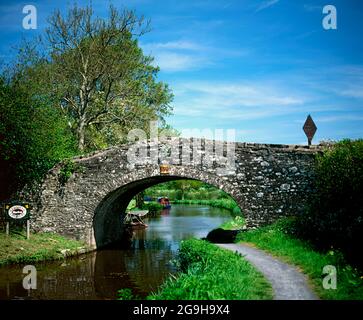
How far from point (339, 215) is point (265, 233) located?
332cm

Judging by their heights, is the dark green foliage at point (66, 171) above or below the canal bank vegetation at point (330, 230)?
above

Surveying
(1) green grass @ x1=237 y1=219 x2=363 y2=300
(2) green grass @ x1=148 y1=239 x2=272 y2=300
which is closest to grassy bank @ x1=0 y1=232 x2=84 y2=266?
(2) green grass @ x1=148 y1=239 x2=272 y2=300

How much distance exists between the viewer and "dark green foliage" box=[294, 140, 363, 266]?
1022cm

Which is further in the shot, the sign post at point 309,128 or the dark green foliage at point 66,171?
the dark green foliage at point 66,171

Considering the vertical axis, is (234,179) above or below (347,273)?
above

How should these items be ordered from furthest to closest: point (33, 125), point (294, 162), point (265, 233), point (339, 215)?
point (33, 125)
point (294, 162)
point (265, 233)
point (339, 215)

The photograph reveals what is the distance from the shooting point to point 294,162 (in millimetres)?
14891

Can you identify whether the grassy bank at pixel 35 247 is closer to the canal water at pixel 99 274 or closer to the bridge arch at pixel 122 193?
the canal water at pixel 99 274

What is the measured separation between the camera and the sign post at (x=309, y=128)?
49.5ft

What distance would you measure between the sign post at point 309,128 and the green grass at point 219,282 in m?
6.43

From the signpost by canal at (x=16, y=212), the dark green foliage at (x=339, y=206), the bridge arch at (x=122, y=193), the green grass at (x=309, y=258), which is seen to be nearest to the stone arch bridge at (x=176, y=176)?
the bridge arch at (x=122, y=193)

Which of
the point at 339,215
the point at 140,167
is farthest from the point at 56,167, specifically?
the point at 339,215

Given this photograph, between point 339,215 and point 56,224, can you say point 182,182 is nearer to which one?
point 56,224

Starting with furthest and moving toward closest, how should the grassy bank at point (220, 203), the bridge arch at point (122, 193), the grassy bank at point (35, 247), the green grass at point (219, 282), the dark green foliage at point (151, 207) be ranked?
the grassy bank at point (220, 203) → the dark green foliage at point (151, 207) → the bridge arch at point (122, 193) → the grassy bank at point (35, 247) → the green grass at point (219, 282)
